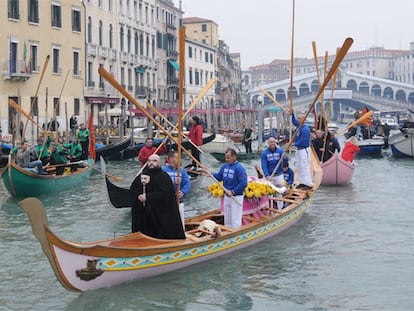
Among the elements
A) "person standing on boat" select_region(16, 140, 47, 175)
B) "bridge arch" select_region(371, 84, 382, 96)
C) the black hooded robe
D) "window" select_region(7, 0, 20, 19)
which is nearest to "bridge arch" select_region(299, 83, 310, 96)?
"bridge arch" select_region(371, 84, 382, 96)

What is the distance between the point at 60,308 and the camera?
6418mm

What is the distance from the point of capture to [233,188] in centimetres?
847

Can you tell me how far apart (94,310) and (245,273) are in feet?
6.11

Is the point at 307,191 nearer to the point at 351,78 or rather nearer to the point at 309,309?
the point at 309,309

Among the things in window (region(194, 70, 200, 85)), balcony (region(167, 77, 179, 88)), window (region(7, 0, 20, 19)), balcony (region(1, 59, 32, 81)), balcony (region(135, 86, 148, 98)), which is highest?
window (region(7, 0, 20, 19))

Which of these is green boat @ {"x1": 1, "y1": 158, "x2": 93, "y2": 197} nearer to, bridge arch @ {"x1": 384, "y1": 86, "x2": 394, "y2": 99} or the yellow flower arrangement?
the yellow flower arrangement

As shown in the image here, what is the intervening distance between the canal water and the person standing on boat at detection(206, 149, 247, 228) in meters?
0.41

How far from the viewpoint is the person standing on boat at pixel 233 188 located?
8.38m

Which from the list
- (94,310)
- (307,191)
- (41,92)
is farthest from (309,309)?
(41,92)

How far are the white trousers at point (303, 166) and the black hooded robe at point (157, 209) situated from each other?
445 centimetres

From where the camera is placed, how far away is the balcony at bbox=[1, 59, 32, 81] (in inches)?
976

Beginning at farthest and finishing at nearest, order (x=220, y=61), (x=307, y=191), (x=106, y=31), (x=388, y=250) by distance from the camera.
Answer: (x=220, y=61) → (x=106, y=31) → (x=307, y=191) → (x=388, y=250)

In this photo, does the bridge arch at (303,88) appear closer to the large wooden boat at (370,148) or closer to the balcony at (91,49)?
the balcony at (91,49)

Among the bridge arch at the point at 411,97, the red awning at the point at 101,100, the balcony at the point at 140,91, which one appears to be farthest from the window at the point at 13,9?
the bridge arch at the point at 411,97
